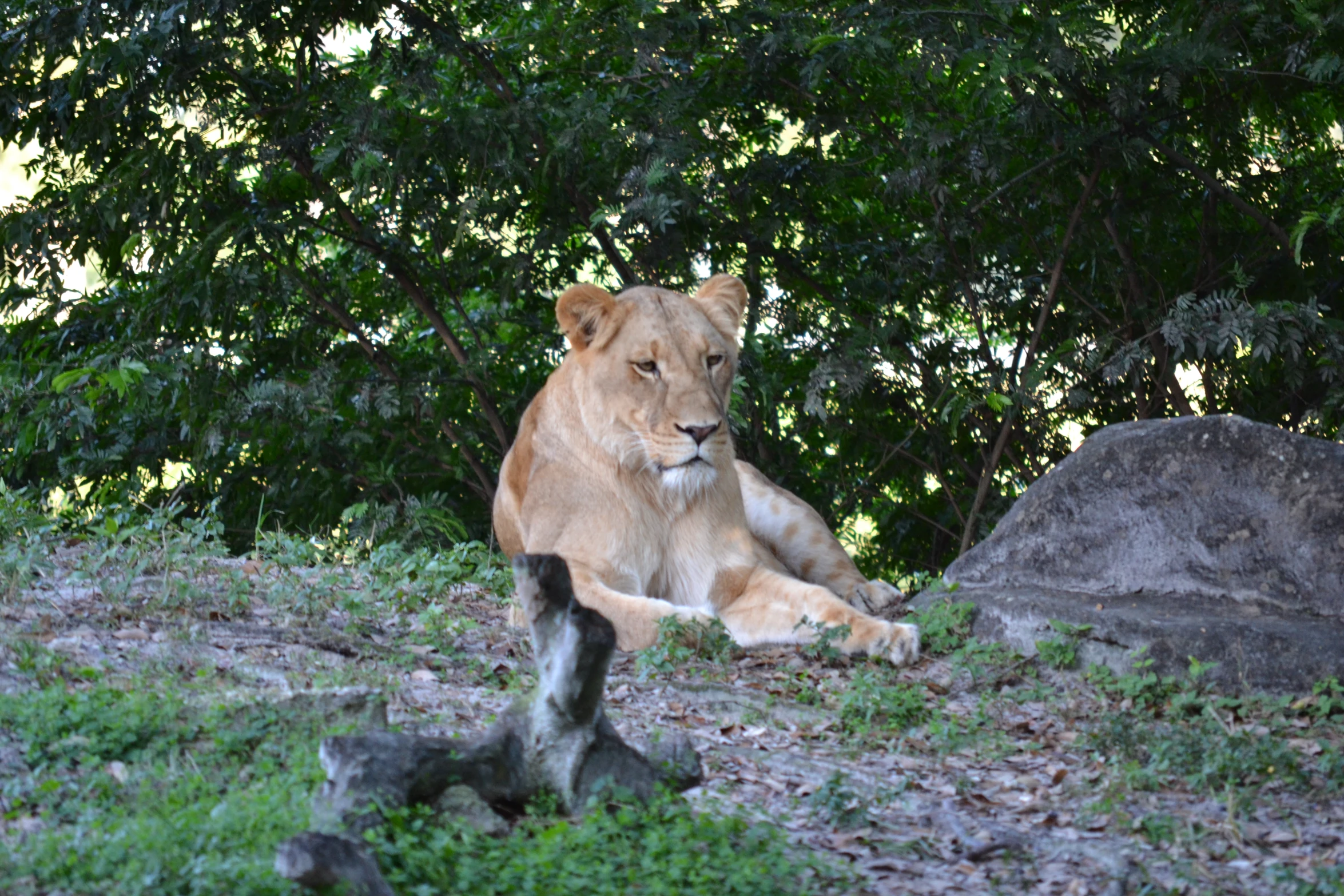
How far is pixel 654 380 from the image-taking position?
17.1 feet

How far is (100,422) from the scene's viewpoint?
25.1 feet

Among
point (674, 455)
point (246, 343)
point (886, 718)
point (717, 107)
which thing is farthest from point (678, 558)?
point (246, 343)

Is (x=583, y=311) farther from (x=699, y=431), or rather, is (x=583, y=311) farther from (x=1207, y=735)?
(x=1207, y=735)

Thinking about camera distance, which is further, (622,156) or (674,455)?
(622,156)

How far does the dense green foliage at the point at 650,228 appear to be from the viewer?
6426 mm

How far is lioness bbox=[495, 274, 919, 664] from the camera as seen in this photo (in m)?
5.11

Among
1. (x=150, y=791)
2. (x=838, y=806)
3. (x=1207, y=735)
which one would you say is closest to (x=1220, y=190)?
(x=1207, y=735)

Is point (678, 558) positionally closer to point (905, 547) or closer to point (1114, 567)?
point (1114, 567)

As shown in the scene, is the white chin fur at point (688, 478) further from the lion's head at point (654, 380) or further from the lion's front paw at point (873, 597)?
the lion's front paw at point (873, 597)

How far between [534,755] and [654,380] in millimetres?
2426

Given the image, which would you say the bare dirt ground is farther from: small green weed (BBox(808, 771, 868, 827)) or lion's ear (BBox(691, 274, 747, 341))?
lion's ear (BBox(691, 274, 747, 341))

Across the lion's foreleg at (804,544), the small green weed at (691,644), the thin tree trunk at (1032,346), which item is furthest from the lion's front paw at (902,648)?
the thin tree trunk at (1032,346)

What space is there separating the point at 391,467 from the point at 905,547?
3463 mm

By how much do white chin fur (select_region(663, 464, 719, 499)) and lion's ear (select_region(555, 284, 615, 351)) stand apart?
0.66 metres
